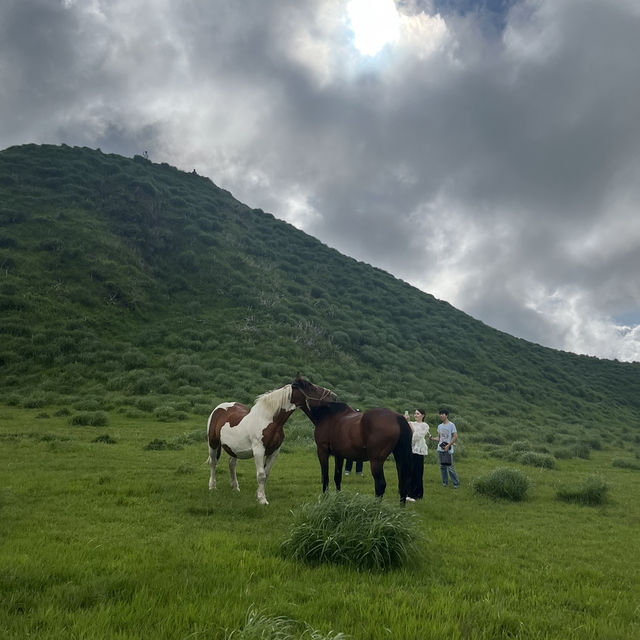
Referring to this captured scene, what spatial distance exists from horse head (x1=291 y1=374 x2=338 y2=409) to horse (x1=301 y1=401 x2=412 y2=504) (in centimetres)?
15

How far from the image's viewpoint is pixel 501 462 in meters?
18.7

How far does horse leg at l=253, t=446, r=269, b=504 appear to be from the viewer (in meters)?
9.44

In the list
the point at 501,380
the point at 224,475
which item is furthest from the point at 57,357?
the point at 501,380

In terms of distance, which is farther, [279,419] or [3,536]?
[279,419]

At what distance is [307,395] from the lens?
396 inches

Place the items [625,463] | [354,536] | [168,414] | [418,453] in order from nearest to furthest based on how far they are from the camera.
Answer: [354,536]
[418,453]
[625,463]
[168,414]

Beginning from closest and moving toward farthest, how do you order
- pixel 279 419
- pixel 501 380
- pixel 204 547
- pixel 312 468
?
pixel 204 547
pixel 279 419
pixel 312 468
pixel 501 380

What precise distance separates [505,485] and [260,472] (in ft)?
23.1

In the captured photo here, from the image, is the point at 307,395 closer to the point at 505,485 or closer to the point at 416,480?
the point at 416,480

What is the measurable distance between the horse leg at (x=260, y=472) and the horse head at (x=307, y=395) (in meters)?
1.38

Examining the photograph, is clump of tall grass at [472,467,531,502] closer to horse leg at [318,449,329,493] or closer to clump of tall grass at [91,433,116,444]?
horse leg at [318,449,329,493]

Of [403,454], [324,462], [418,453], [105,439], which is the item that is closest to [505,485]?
[418,453]

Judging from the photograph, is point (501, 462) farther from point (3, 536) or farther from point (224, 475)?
point (3, 536)

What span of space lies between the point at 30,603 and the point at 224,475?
856cm
